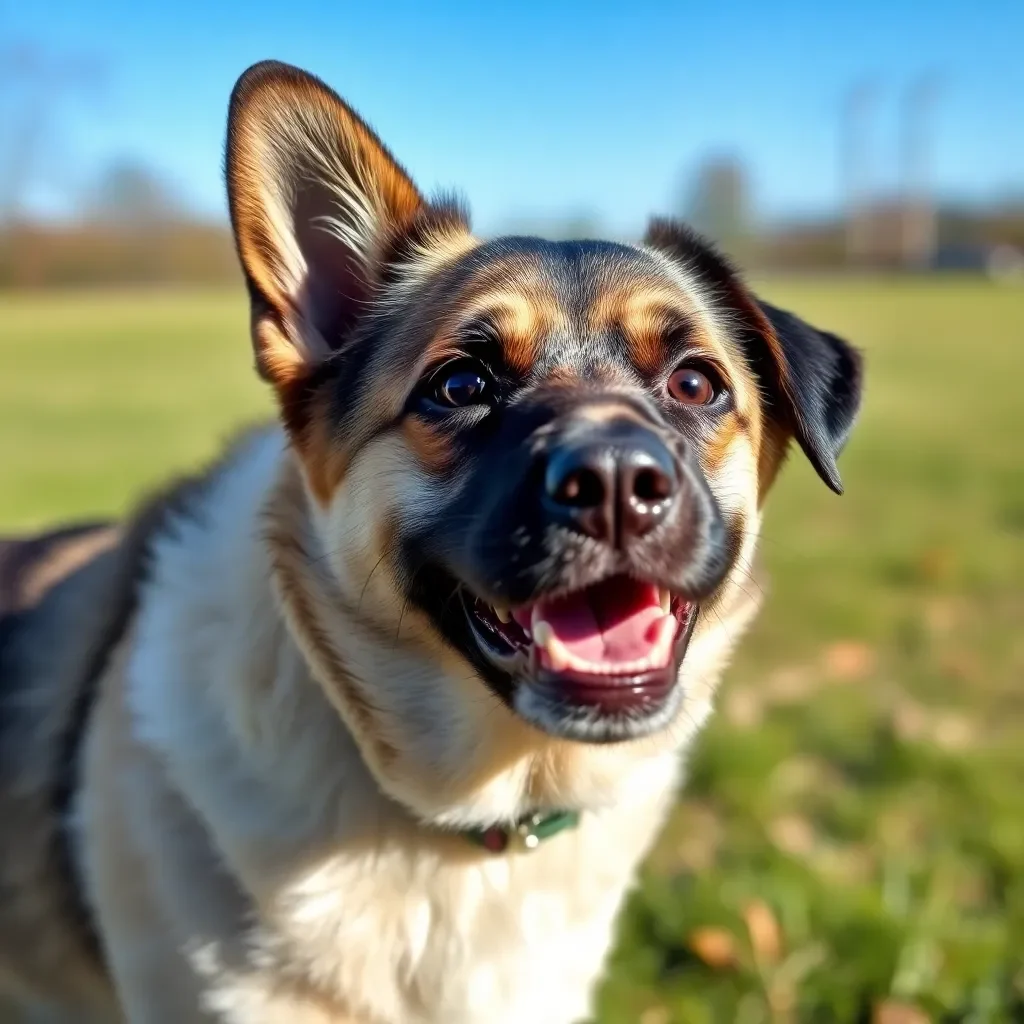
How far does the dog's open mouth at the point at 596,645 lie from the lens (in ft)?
6.72

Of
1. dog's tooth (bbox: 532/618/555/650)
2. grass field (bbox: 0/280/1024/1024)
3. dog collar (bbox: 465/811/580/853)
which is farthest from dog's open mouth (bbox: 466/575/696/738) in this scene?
grass field (bbox: 0/280/1024/1024)

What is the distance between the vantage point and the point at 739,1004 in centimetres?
290

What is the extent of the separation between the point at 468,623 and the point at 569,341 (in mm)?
676

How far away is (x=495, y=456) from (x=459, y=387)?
0.25 m

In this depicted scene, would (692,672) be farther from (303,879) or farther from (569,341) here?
(303,879)

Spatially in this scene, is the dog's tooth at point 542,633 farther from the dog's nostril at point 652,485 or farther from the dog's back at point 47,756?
the dog's back at point 47,756

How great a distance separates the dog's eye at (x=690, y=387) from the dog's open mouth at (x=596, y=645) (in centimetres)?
51

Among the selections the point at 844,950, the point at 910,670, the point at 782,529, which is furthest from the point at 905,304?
the point at 844,950

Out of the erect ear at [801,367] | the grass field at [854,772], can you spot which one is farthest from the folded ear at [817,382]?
the grass field at [854,772]

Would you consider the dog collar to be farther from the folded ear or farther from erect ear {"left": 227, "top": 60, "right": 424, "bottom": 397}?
erect ear {"left": 227, "top": 60, "right": 424, "bottom": 397}

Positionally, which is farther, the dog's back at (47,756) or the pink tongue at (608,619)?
the dog's back at (47,756)

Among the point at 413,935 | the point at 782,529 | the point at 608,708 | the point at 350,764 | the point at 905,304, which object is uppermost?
the point at 608,708

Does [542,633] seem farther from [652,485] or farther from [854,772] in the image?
[854,772]

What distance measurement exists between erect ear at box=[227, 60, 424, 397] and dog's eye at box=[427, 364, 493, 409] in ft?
1.13
